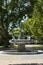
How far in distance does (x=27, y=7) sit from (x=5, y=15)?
4.03m

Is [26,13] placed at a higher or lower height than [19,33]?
higher

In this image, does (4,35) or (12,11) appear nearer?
(12,11)

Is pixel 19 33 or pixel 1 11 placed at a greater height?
pixel 1 11

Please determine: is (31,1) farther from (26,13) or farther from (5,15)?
(5,15)

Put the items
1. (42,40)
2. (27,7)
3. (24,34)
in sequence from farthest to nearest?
(24,34), (42,40), (27,7)

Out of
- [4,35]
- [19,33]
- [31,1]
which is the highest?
[31,1]

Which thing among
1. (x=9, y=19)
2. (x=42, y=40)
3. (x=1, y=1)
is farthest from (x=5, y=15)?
(x=42, y=40)

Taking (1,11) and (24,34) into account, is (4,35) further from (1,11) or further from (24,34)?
(24,34)

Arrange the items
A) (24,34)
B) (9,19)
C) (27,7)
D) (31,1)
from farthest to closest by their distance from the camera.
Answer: (24,34)
(9,19)
(27,7)
(31,1)

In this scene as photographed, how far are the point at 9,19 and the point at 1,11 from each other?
1.98m

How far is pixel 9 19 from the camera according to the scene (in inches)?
1268

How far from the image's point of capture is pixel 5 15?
32.2 m

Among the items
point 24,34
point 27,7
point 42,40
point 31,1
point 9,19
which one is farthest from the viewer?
point 24,34

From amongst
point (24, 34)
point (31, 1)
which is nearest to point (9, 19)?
point (31, 1)
